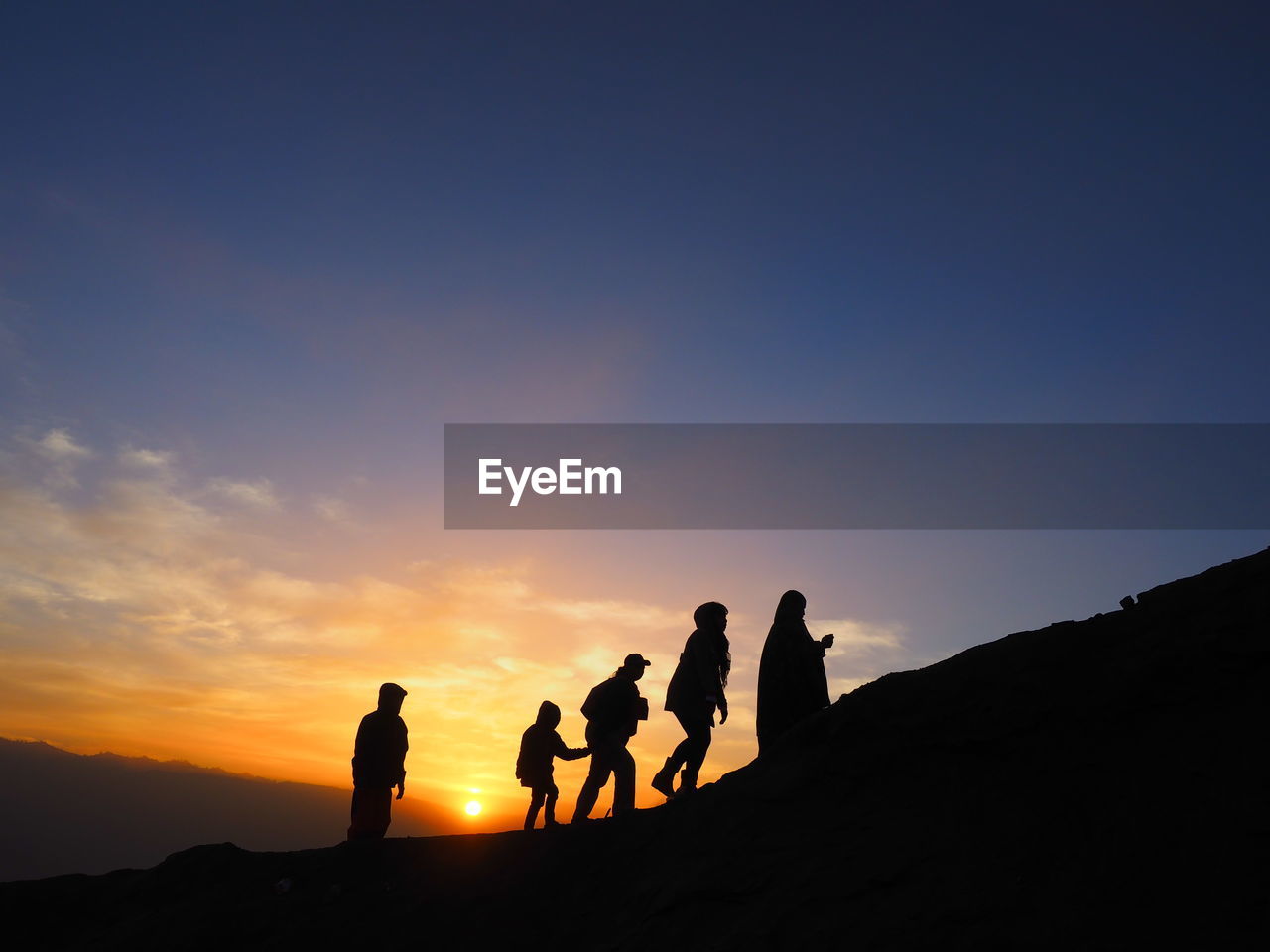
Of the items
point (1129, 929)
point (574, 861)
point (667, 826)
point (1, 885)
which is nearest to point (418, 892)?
point (574, 861)

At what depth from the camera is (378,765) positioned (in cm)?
986

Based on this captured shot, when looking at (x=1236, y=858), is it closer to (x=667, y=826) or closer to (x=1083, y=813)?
(x=1083, y=813)

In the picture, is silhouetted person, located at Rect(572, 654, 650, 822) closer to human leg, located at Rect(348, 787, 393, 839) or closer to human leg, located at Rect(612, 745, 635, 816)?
human leg, located at Rect(612, 745, 635, 816)

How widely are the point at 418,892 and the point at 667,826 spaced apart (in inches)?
82.8

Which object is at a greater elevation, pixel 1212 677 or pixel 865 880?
pixel 1212 677

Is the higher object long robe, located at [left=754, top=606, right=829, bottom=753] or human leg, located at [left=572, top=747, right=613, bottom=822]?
long robe, located at [left=754, top=606, right=829, bottom=753]

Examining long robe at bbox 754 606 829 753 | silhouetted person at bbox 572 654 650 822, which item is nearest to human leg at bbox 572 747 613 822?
silhouetted person at bbox 572 654 650 822

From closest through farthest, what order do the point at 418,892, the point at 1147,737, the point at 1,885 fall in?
the point at 1147,737
the point at 418,892
the point at 1,885

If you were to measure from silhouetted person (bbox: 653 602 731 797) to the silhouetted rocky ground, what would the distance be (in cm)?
173

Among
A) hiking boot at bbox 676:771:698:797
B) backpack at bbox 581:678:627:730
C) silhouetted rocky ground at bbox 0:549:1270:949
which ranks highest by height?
backpack at bbox 581:678:627:730

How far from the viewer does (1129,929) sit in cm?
459

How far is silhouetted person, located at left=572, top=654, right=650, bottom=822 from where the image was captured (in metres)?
9.30

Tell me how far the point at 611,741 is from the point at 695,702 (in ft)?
3.30

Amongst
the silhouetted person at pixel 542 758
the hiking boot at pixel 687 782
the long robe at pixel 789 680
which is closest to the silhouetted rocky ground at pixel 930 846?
the long robe at pixel 789 680
